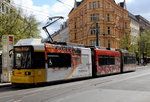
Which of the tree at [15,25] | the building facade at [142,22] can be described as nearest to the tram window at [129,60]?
the tree at [15,25]

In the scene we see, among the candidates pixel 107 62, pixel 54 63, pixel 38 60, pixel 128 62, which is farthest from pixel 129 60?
pixel 38 60

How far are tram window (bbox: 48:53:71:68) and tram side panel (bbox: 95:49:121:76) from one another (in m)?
5.41

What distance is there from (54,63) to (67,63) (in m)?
1.72

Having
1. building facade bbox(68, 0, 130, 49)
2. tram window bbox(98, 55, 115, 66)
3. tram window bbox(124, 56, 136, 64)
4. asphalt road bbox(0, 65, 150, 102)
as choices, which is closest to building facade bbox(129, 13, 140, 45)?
building facade bbox(68, 0, 130, 49)

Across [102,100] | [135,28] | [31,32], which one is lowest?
[102,100]

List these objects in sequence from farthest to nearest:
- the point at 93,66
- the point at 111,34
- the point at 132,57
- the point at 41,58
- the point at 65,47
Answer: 1. the point at 111,34
2. the point at 132,57
3. the point at 93,66
4. the point at 65,47
5. the point at 41,58

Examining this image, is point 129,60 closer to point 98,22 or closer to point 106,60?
point 106,60

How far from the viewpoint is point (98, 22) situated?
203ft

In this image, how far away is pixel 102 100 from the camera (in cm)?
1029

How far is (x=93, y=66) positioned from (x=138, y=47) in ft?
157

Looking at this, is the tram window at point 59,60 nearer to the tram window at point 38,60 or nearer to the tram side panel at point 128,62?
the tram window at point 38,60

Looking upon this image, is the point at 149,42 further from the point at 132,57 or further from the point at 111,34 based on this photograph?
the point at 132,57

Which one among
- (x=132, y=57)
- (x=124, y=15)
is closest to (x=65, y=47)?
(x=132, y=57)

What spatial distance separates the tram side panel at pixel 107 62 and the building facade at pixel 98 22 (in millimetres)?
28378
